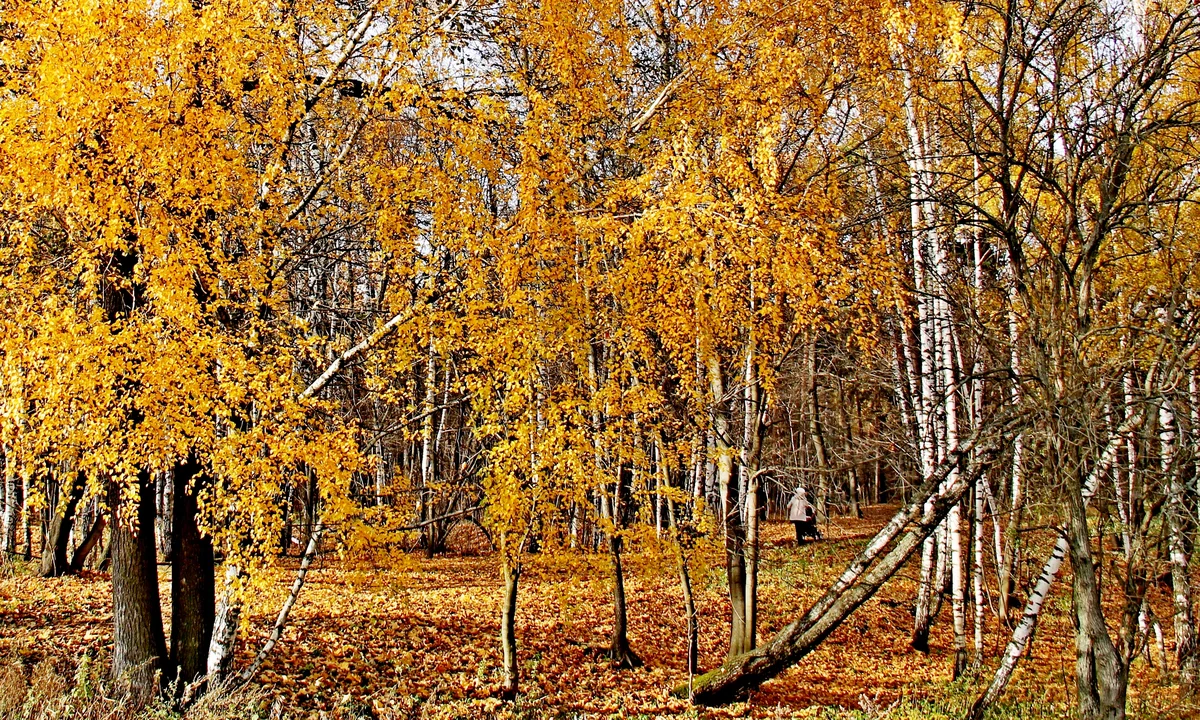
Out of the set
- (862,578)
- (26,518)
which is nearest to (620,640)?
(862,578)

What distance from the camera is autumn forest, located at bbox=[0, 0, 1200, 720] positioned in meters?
5.19

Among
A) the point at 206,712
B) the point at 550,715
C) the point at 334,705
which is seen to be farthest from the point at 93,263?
the point at 550,715

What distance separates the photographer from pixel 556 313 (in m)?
7.01

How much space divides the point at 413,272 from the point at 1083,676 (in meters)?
5.50

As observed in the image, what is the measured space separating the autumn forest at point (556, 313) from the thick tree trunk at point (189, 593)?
0.11 ft

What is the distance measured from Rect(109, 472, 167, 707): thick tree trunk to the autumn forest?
0.03m

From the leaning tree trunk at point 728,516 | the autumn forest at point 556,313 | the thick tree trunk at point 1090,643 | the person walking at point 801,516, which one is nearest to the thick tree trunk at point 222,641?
the autumn forest at point 556,313

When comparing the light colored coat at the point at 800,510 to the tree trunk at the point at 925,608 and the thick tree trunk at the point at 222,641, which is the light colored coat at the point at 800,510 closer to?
the tree trunk at the point at 925,608

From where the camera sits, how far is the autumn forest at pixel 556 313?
5.19 meters

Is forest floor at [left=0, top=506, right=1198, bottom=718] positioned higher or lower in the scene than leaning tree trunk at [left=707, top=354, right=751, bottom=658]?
lower

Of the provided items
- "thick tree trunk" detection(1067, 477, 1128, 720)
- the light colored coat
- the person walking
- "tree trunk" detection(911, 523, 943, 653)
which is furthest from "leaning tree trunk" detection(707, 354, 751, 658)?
the light colored coat

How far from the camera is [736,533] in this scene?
897 cm

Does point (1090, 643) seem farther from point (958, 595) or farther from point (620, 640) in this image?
point (620, 640)

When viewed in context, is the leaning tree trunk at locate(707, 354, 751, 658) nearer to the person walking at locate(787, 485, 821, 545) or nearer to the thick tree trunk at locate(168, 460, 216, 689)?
the thick tree trunk at locate(168, 460, 216, 689)
